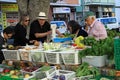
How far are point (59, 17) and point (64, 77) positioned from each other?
28.2 metres

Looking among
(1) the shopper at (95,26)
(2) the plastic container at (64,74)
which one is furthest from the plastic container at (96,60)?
(1) the shopper at (95,26)

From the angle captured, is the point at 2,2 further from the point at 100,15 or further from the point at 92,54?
the point at 92,54

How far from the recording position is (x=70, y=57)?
448 centimetres

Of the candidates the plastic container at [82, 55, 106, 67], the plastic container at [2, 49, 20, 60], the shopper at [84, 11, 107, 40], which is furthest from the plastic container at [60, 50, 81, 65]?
the shopper at [84, 11, 107, 40]

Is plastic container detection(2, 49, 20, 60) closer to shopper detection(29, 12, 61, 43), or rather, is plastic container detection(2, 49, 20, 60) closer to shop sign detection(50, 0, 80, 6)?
shopper detection(29, 12, 61, 43)

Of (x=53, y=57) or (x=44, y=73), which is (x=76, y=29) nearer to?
(x=53, y=57)

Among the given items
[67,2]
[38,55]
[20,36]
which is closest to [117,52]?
[38,55]

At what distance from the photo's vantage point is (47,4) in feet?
27.6

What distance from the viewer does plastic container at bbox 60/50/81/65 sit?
4418 mm

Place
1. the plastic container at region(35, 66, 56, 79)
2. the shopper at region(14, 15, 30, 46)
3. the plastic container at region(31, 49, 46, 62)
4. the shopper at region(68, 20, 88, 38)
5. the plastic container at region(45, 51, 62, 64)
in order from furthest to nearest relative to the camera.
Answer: the shopper at region(68, 20, 88, 38)
the shopper at region(14, 15, 30, 46)
the plastic container at region(31, 49, 46, 62)
the plastic container at region(45, 51, 62, 64)
the plastic container at region(35, 66, 56, 79)

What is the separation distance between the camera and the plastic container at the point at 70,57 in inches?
174

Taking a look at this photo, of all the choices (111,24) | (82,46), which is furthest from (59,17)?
(82,46)

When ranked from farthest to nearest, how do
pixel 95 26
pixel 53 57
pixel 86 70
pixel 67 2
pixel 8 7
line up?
pixel 67 2 → pixel 8 7 → pixel 95 26 → pixel 53 57 → pixel 86 70

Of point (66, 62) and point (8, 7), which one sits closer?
point (66, 62)
